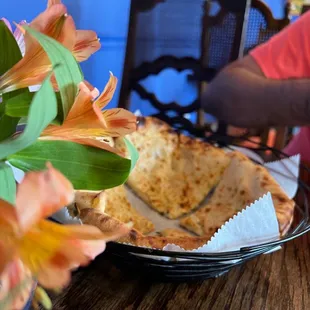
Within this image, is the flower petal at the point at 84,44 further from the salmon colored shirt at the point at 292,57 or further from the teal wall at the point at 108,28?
the salmon colored shirt at the point at 292,57

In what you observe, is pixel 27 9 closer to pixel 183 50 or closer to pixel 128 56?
pixel 128 56

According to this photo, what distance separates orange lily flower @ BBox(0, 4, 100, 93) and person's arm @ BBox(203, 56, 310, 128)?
0.83m

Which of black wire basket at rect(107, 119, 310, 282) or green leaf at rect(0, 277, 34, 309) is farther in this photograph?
black wire basket at rect(107, 119, 310, 282)

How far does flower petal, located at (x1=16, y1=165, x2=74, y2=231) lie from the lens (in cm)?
21

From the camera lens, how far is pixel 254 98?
1.12 m

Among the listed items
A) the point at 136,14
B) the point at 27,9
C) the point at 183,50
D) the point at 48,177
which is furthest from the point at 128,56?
the point at 48,177

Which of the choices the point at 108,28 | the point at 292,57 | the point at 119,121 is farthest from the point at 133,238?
the point at 108,28

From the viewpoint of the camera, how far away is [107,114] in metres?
0.36

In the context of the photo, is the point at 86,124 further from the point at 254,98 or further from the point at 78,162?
the point at 254,98

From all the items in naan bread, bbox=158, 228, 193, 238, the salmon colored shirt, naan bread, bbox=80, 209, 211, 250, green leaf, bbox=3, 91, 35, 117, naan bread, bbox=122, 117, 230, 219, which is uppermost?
green leaf, bbox=3, 91, 35, 117

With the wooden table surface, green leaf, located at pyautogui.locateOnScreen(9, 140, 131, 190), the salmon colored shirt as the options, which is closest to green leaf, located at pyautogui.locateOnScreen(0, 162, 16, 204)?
green leaf, located at pyautogui.locateOnScreen(9, 140, 131, 190)

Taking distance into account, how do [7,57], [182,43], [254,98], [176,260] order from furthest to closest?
[182,43] < [254,98] < [176,260] < [7,57]

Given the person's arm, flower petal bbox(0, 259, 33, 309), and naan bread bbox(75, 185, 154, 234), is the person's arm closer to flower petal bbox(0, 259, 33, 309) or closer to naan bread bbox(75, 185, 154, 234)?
naan bread bbox(75, 185, 154, 234)

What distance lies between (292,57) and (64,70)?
102 centimetres
